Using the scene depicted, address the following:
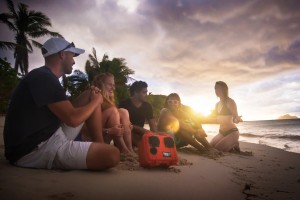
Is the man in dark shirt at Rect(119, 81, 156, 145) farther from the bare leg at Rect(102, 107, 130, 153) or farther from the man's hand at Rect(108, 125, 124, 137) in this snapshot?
the man's hand at Rect(108, 125, 124, 137)

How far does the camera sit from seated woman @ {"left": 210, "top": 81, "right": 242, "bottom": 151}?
628 centimetres

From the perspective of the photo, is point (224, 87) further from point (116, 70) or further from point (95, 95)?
point (116, 70)

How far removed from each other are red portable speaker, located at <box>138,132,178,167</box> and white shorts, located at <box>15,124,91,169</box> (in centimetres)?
88

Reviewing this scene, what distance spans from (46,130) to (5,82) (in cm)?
2170

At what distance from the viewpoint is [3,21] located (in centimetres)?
1917

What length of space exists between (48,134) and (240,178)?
264 centimetres

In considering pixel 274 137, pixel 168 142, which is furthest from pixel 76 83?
pixel 168 142

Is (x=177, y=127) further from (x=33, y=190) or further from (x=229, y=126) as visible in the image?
(x=33, y=190)

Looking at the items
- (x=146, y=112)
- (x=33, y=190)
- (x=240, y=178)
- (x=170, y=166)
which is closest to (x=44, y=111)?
(x=33, y=190)

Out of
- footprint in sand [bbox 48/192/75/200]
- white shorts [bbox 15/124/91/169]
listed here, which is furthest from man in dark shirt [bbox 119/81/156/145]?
footprint in sand [bbox 48/192/75/200]

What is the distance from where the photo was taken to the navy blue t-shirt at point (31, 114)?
2516 millimetres

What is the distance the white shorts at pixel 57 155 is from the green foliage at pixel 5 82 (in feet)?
68.4

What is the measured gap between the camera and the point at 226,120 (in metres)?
6.41

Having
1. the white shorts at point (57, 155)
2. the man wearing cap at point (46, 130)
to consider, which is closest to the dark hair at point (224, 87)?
the man wearing cap at point (46, 130)
